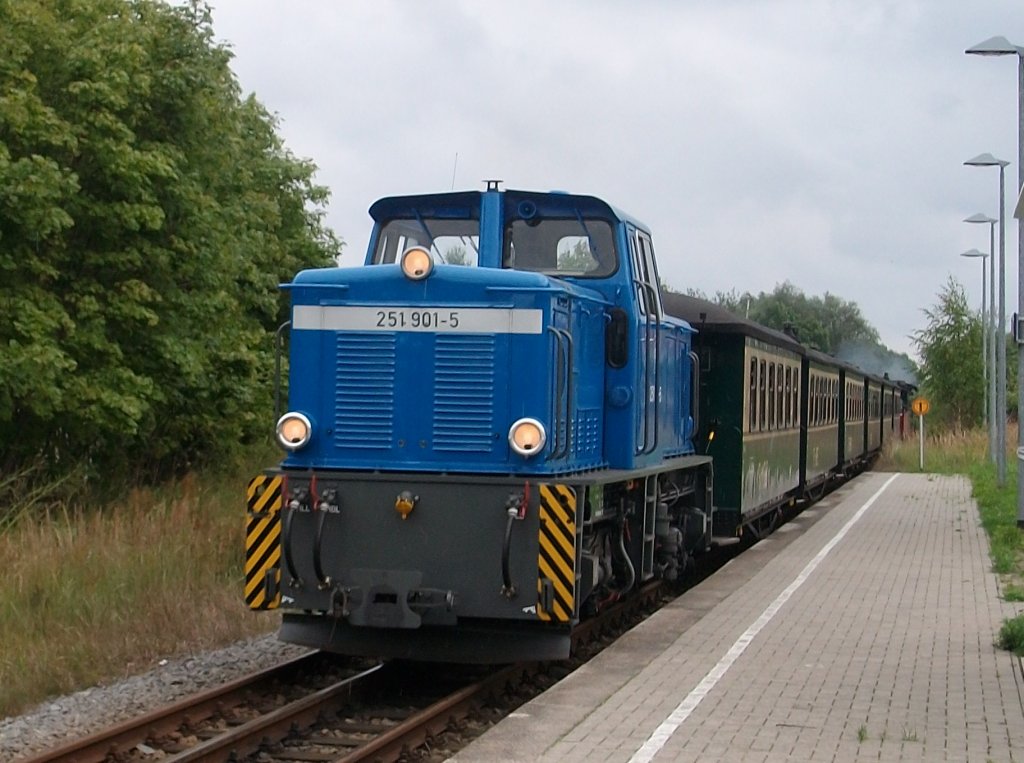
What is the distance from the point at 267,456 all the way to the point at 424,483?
43.3 ft

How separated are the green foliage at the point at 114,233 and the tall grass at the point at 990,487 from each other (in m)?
9.74

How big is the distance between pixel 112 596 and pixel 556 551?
4.43m

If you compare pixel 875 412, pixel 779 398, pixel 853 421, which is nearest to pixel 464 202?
pixel 779 398

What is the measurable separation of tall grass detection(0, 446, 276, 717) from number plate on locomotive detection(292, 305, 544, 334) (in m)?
2.93

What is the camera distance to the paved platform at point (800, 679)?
682 centimetres

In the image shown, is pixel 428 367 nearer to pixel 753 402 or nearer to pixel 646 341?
pixel 646 341

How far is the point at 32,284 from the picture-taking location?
50.8ft

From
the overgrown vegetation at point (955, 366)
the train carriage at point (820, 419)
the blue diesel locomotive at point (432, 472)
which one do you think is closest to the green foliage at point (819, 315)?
the overgrown vegetation at point (955, 366)

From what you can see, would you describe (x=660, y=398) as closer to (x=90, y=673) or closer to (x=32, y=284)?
(x=90, y=673)

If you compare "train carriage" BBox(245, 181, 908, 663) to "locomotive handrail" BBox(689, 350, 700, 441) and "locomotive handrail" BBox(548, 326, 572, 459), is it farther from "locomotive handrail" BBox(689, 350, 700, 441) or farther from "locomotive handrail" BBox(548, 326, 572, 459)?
"locomotive handrail" BBox(689, 350, 700, 441)

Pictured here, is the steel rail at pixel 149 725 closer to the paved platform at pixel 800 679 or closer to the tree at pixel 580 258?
the paved platform at pixel 800 679

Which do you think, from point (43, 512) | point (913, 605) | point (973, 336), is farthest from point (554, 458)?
point (973, 336)

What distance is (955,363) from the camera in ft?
155

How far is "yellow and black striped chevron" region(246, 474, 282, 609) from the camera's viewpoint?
8.66m
